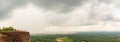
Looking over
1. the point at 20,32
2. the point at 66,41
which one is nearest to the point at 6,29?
the point at 20,32

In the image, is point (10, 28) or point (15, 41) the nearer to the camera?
point (15, 41)

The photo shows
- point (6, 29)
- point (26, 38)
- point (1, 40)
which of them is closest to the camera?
point (1, 40)

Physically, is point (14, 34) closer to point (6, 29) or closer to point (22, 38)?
point (22, 38)

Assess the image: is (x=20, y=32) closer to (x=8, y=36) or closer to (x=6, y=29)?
(x=8, y=36)

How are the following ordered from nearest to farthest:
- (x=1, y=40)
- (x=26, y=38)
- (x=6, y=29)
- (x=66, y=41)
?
(x=1, y=40) → (x=26, y=38) → (x=6, y=29) → (x=66, y=41)

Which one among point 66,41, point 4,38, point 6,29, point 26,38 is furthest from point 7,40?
point 66,41

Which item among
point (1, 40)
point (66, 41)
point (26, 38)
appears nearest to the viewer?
point (1, 40)
